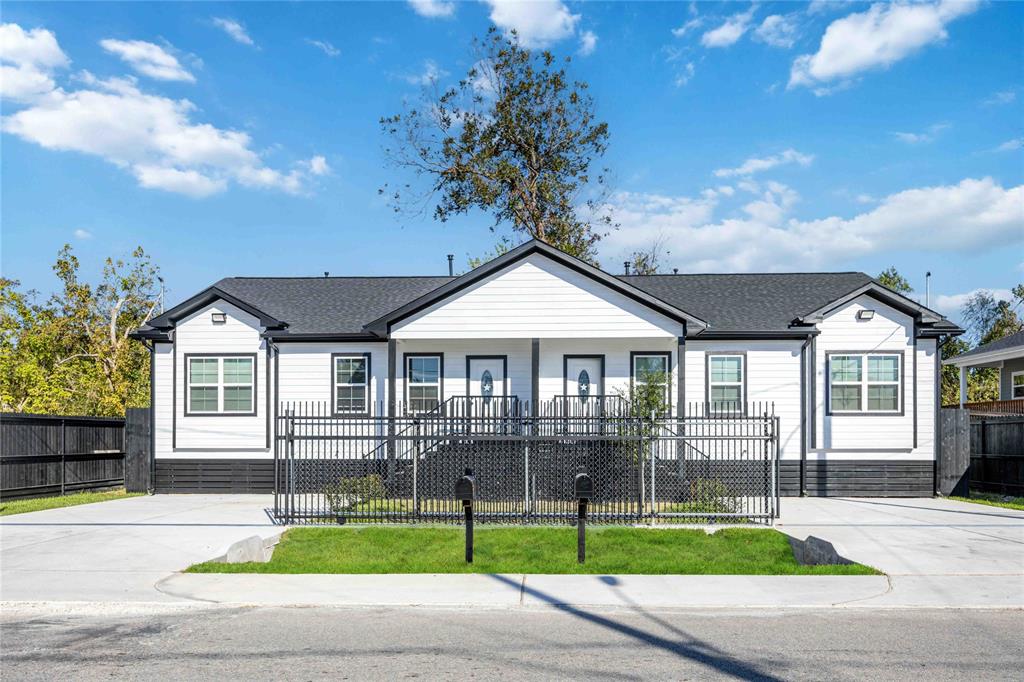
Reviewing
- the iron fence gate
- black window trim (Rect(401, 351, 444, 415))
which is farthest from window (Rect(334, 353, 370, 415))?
the iron fence gate

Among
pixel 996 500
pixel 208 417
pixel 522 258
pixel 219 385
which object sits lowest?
pixel 996 500

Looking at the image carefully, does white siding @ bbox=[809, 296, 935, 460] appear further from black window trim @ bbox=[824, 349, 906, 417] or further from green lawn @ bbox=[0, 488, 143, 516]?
green lawn @ bbox=[0, 488, 143, 516]

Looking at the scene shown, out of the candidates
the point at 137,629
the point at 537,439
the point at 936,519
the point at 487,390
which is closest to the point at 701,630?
the point at 137,629

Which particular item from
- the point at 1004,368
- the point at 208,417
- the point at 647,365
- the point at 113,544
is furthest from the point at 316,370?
the point at 1004,368

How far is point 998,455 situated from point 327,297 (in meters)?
17.7

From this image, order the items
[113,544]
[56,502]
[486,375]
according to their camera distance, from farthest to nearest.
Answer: [486,375] → [56,502] → [113,544]

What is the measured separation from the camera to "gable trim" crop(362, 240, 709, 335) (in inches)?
729

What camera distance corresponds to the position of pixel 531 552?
11281 mm

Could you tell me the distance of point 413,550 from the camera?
1153 centimetres

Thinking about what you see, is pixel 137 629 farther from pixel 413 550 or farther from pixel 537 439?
pixel 537 439

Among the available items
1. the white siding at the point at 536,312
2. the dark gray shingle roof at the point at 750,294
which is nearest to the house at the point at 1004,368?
the dark gray shingle roof at the point at 750,294

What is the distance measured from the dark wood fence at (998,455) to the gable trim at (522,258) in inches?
310

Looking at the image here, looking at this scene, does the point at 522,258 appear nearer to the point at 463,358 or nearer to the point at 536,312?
the point at 536,312

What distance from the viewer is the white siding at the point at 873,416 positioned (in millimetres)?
19656
